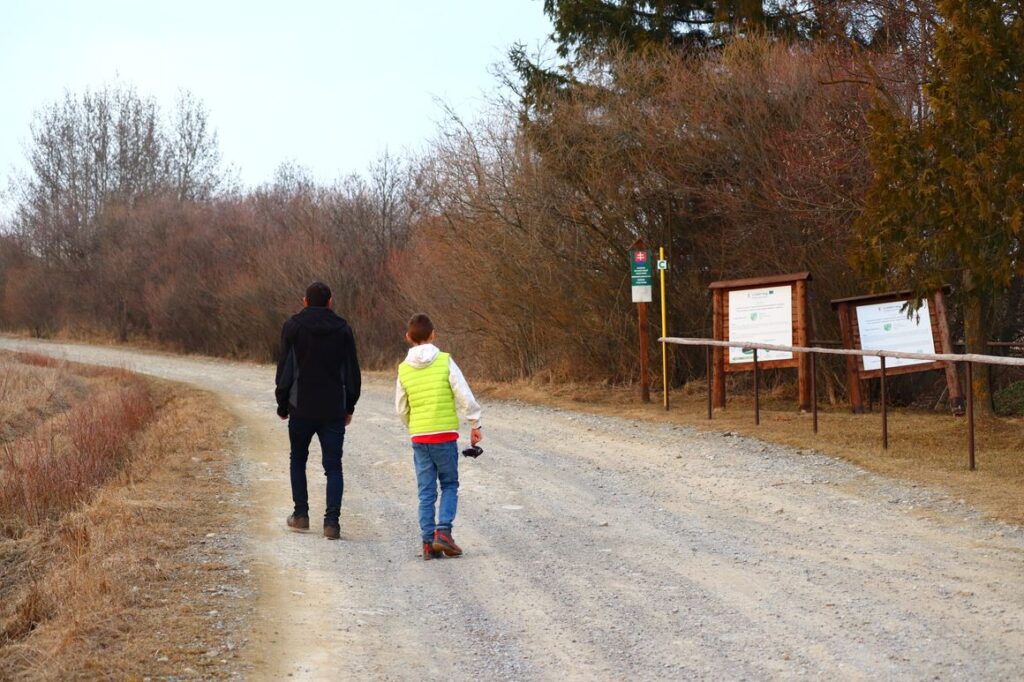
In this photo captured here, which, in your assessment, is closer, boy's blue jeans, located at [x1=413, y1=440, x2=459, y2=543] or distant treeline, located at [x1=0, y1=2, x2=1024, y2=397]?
boy's blue jeans, located at [x1=413, y1=440, x2=459, y2=543]

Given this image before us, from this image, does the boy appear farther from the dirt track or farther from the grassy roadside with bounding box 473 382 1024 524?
the grassy roadside with bounding box 473 382 1024 524

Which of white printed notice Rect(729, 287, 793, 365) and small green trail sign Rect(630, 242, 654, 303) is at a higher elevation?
small green trail sign Rect(630, 242, 654, 303)

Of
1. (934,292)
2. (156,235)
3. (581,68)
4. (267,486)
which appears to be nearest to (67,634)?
(267,486)

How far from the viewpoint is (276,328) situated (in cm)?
4016

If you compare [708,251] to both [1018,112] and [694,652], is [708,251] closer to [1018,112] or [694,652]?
[1018,112]

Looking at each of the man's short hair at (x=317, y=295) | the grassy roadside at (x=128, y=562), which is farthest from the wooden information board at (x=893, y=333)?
the man's short hair at (x=317, y=295)

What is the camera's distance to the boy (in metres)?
8.71

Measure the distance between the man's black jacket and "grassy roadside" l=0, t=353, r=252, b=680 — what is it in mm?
1146

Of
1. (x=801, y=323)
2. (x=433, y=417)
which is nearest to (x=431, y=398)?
(x=433, y=417)

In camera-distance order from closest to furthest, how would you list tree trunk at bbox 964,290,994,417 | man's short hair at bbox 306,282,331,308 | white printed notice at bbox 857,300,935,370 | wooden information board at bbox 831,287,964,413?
man's short hair at bbox 306,282,331,308 → tree trunk at bbox 964,290,994,417 → wooden information board at bbox 831,287,964,413 → white printed notice at bbox 857,300,935,370

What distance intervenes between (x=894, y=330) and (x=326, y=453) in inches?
398

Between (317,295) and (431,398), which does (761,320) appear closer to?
(317,295)

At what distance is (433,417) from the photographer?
8773 mm

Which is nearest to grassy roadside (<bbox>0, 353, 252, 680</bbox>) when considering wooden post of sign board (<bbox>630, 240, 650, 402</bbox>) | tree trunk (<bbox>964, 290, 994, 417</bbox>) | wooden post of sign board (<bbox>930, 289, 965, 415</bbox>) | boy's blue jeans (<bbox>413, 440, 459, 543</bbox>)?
boy's blue jeans (<bbox>413, 440, 459, 543</bbox>)
